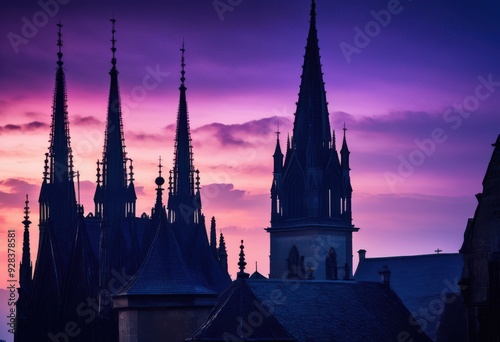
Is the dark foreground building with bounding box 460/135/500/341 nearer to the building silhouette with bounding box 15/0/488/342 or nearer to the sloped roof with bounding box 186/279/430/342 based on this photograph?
the building silhouette with bounding box 15/0/488/342

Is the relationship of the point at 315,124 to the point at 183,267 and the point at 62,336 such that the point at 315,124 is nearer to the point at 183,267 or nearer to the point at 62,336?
the point at 62,336

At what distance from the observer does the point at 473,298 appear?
50625 millimetres

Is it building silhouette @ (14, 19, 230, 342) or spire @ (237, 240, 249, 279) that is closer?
spire @ (237, 240, 249, 279)

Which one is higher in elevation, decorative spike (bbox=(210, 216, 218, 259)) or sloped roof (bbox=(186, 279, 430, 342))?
decorative spike (bbox=(210, 216, 218, 259))

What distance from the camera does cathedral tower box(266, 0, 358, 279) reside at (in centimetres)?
13288

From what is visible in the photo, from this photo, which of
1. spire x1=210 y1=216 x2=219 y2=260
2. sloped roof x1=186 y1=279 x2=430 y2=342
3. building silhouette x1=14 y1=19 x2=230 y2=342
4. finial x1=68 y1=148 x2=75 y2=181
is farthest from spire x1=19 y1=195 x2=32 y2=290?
sloped roof x1=186 y1=279 x2=430 y2=342

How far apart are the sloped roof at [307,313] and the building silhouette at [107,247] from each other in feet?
8.54

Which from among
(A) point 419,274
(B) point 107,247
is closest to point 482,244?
(B) point 107,247

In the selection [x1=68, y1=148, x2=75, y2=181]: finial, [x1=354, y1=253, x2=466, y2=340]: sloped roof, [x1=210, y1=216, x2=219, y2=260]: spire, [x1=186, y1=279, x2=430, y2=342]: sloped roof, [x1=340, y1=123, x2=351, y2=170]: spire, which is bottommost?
[x1=186, y1=279, x2=430, y2=342]: sloped roof

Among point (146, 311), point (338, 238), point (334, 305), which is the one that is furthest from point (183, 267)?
→ point (338, 238)

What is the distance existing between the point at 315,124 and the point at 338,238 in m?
11.2

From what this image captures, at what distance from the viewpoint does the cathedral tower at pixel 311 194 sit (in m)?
133

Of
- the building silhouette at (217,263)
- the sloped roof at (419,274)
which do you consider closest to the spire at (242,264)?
the building silhouette at (217,263)

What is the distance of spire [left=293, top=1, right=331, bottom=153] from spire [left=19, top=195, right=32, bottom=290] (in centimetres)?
3904
